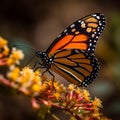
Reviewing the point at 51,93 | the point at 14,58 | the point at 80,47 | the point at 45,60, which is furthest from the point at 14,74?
the point at 80,47

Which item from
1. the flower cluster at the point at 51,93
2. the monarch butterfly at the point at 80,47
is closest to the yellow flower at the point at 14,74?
the flower cluster at the point at 51,93

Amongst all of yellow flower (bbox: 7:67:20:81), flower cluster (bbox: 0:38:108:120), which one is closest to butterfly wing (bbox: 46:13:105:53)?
flower cluster (bbox: 0:38:108:120)

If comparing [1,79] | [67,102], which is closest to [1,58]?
[1,79]

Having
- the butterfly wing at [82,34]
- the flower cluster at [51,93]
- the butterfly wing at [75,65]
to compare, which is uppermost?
the butterfly wing at [82,34]

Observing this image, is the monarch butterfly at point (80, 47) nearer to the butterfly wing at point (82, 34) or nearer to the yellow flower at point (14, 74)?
the butterfly wing at point (82, 34)

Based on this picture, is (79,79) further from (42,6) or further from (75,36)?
(42,6)

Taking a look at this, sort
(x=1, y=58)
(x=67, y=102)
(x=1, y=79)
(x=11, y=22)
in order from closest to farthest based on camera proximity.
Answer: (x=1, y=79), (x=1, y=58), (x=67, y=102), (x=11, y=22)
